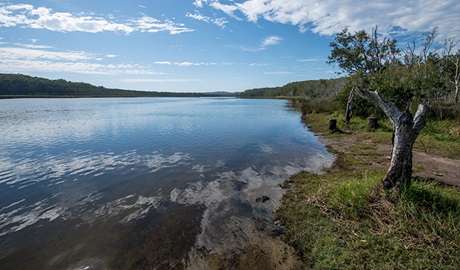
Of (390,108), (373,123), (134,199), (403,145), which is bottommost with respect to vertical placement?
(134,199)

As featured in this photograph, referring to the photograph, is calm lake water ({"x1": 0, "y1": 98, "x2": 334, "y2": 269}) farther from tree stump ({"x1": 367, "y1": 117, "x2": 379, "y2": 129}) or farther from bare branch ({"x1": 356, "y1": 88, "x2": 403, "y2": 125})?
tree stump ({"x1": 367, "y1": 117, "x2": 379, "y2": 129})

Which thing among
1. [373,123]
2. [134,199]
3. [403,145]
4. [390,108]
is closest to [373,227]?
[403,145]

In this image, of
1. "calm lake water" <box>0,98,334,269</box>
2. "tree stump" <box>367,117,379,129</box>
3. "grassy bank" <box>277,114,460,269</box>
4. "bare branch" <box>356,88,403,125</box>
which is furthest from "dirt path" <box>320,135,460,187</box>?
"tree stump" <box>367,117,379,129</box>

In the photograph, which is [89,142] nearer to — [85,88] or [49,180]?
[49,180]

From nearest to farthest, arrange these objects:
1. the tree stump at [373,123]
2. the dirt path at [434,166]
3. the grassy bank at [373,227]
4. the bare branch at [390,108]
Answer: the grassy bank at [373,227]
the bare branch at [390,108]
the dirt path at [434,166]
the tree stump at [373,123]

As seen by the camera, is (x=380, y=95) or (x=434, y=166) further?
(x=434, y=166)

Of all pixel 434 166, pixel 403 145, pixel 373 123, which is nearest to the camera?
pixel 403 145

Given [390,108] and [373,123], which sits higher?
[390,108]

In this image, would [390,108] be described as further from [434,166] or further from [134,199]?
[134,199]

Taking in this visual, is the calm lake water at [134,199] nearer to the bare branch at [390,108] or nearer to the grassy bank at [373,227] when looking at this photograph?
the grassy bank at [373,227]

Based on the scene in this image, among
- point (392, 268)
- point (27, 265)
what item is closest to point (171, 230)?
Result: point (27, 265)

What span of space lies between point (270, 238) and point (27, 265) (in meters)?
5.30

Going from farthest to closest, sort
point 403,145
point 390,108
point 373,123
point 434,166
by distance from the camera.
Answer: point 373,123, point 434,166, point 390,108, point 403,145

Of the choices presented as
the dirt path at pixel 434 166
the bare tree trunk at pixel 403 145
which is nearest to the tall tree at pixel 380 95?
the bare tree trunk at pixel 403 145
